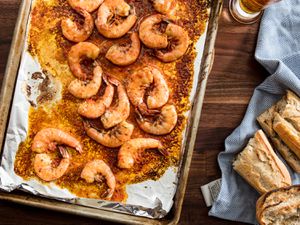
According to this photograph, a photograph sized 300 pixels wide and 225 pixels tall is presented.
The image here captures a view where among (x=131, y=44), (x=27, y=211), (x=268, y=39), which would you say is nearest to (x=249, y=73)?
(x=268, y=39)

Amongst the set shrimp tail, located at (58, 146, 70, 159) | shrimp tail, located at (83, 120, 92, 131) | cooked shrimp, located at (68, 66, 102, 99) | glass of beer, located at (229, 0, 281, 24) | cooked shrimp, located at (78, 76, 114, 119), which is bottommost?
shrimp tail, located at (58, 146, 70, 159)

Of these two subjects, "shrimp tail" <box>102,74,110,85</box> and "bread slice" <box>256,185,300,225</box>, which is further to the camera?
"shrimp tail" <box>102,74,110,85</box>

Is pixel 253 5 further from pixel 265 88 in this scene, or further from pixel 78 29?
pixel 78 29

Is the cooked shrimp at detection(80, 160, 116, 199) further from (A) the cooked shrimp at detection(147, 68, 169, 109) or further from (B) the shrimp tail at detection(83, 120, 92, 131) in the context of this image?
(A) the cooked shrimp at detection(147, 68, 169, 109)

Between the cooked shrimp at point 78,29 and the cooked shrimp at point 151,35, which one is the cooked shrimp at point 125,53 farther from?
the cooked shrimp at point 78,29

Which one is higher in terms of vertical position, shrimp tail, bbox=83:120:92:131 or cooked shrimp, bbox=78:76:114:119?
cooked shrimp, bbox=78:76:114:119

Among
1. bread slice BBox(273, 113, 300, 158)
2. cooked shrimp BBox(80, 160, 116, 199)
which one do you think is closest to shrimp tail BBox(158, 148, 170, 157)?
cooked shrimp BBox(80, 160, 116, 199)

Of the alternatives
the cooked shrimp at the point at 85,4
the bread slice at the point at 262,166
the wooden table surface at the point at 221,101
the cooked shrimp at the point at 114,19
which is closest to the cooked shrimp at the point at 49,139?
the wooden table surface at the point at 221,101

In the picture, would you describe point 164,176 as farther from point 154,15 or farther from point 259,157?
point 154,15
